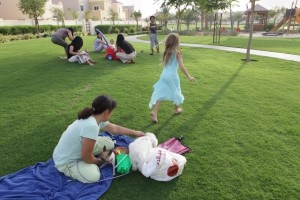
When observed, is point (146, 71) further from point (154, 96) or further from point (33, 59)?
point (33, 59)

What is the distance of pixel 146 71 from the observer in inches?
359

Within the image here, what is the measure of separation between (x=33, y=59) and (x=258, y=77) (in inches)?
373

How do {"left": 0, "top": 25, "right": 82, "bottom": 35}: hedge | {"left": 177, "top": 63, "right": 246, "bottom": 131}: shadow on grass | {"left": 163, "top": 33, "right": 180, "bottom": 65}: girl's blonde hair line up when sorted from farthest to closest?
{"left": 0, "top": 25, "right": 82, "bottom": 35}: hedge → {"left": 177, "top": 63, "right": 246, "bottom": 131}: shadow on grass → {"left": 163, "top": 33, "right": 180, "bottom": 65}: girl's blonde hair

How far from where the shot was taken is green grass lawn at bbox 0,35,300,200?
3158 mm

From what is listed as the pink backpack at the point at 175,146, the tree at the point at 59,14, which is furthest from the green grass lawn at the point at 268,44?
the tree at the point at 59,14

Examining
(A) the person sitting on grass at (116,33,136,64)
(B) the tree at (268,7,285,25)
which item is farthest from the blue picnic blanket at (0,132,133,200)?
(B) the tree at (268,7,285,25)

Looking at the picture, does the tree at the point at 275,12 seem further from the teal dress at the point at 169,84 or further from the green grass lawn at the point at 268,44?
the teal dress at the point at 169,84

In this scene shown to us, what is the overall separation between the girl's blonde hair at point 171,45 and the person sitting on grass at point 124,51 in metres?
5.74

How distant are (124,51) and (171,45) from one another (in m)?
6.01

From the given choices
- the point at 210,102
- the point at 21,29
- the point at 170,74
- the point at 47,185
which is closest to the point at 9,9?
the point at 21,29

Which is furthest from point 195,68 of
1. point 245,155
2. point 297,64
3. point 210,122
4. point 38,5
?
point 38,5

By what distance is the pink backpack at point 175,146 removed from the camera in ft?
12.6

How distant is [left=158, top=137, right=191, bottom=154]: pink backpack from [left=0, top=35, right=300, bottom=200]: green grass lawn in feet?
0.41

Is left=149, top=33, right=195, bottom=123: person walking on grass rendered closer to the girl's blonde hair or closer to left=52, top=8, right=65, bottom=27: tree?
the girl's blonde hair
